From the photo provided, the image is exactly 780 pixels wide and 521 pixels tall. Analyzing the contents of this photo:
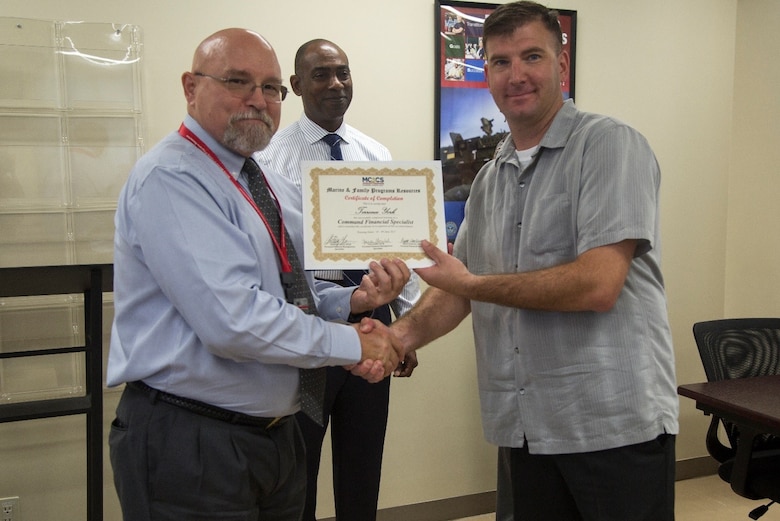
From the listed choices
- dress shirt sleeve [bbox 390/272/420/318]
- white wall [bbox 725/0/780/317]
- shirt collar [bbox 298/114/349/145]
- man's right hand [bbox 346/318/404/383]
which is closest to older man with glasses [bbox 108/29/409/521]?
man's right hand [bbox 346/318/404/383]

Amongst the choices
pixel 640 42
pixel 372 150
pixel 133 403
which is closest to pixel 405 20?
pixel 372 150

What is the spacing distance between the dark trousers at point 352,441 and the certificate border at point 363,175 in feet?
2.64

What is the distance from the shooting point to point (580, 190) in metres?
1.66

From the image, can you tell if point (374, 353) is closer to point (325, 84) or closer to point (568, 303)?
point (568, 303)

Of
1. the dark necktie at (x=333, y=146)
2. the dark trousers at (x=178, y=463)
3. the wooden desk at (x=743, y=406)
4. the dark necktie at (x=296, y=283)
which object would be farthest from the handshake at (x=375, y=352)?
the wooden desk at (x=743, y=406)

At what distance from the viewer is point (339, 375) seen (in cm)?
241

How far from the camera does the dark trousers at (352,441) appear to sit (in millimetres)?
2428

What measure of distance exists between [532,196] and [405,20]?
1.77 m

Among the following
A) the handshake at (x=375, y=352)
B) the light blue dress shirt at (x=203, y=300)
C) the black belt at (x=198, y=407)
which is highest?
the light blue dress shirt at (x=203, y=300)

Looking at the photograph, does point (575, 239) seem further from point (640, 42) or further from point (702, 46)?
point (702, 46)

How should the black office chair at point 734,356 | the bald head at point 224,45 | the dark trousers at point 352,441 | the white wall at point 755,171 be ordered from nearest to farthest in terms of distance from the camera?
the bald head at point 224,45, the dark trousers at point 352,441, the black office chair at point 734,356, the white wall at point 755,171

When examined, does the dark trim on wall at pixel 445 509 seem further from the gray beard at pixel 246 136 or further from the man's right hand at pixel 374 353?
the gray beard at pixel 246 136

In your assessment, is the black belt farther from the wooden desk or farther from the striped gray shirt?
the wooden desk
